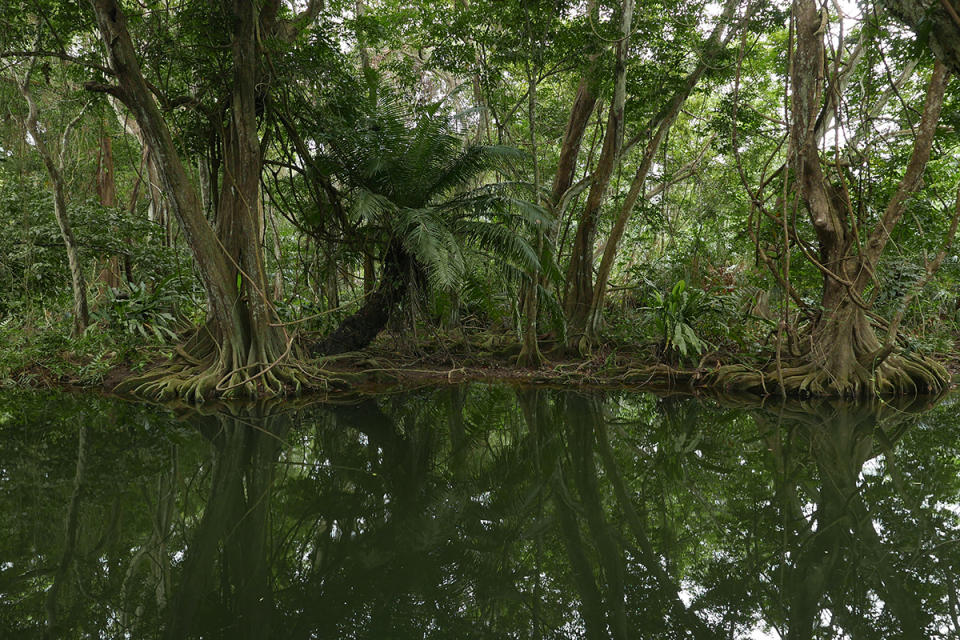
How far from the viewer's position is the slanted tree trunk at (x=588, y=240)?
7852 millimetres

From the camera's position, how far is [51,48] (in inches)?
258

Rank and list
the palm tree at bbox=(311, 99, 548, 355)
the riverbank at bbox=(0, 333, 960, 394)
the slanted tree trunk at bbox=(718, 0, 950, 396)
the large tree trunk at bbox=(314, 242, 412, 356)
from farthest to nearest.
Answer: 1. the large tree trunk at bbox=(314, 242, 412, 356)
2. the riverbank at bbox=(0, 333, 960, 394)
3. the palm tree at bbox=(311, 99, 548, 355)
4. the slanted tree trunk at bbox=(718, 0, 950, 396)

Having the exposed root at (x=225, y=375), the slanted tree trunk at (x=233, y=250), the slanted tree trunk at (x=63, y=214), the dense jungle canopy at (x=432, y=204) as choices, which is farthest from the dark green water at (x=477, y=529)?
the slanted tree trunk at (x=63, y=214)

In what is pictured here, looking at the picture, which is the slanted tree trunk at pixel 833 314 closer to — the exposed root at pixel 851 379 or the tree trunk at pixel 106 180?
the exposed root at pixel 851 379

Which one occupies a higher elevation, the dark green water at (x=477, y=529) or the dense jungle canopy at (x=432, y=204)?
the dense jungle canopy at (x=432, y=204)

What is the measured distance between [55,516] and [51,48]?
5.96 metres

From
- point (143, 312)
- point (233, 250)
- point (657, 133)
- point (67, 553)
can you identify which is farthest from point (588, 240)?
point (67, 553)

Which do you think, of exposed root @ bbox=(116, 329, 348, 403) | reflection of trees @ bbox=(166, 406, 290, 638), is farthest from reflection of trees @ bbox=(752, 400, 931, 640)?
exposed root @ bbox=(116, 329, 348, 403)

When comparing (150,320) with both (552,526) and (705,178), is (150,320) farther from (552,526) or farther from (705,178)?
(705,178)

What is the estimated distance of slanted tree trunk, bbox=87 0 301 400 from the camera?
5.63 meters

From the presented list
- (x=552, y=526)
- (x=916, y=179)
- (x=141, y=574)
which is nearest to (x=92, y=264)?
(x=141, y=574)

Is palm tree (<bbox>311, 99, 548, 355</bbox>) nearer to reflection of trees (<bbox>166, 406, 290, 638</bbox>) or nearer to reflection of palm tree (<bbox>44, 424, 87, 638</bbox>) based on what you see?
reflection of trees (<bbox>166, 406, 290, 638</bbox>)

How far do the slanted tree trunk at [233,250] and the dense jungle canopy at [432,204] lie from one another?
0.02 m

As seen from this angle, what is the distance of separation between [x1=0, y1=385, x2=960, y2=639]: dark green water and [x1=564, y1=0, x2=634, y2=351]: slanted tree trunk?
3773 millimetres
